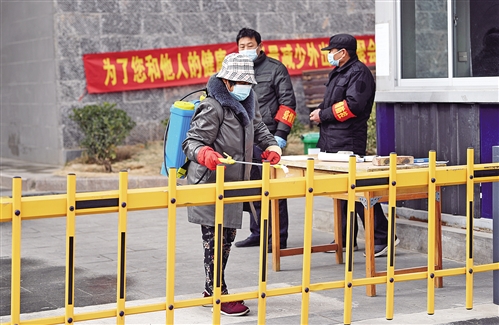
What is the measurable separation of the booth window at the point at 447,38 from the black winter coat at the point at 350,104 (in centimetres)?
79

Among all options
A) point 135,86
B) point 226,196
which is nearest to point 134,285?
point 226,196

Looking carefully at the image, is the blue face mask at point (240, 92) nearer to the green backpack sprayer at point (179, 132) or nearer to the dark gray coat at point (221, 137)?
the dark gray coat at point (221, 137)

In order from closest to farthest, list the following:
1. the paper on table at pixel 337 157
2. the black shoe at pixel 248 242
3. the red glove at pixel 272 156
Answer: the red glove at pixel 272 156 → the paper on table at pixel 337 157 → the black shoe at pixel 248 242

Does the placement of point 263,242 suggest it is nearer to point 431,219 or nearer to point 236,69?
point 431,219

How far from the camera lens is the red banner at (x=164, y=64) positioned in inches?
570

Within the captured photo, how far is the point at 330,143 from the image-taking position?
317 inches

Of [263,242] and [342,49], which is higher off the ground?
[342,49]

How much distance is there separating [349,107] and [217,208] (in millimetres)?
3133

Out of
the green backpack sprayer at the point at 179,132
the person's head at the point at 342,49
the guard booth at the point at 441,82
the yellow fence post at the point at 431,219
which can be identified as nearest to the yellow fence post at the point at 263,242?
the yellow fence post at the point at 431,219

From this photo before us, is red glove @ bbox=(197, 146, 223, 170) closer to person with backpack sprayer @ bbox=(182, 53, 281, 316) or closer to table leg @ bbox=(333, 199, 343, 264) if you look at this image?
person with backpack sprayer @ bbox=(182, 53, 281, 316)

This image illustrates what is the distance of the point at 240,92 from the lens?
6129mm

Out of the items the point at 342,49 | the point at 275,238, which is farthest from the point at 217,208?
the point at 342,49

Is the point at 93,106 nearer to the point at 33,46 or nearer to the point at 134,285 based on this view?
the point at 33,46

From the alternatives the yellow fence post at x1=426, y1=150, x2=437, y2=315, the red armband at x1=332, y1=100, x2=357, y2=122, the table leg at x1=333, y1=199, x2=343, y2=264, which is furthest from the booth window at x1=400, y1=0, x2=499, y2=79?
the yellow fence post at x1=426, y1=150, x2=437, y2=315
